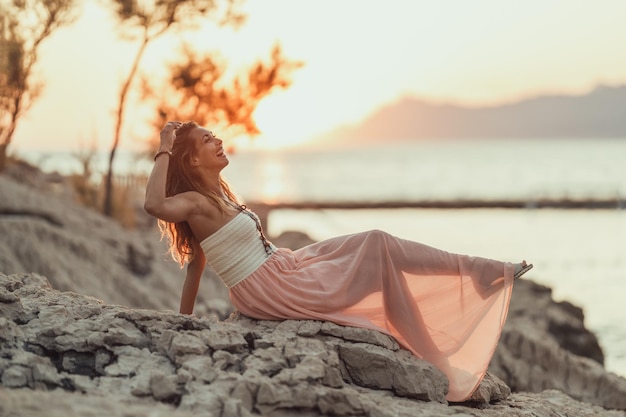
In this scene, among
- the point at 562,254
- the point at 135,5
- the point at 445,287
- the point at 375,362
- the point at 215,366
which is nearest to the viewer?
the point at 215,366

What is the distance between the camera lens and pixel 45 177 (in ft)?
52.7

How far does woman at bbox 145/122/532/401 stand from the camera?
4746 millimetres

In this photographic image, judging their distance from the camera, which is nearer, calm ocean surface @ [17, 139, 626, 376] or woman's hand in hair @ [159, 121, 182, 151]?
woman's hand in hair @ [159, 121, 182, 151]

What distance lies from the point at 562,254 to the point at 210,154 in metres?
20.0

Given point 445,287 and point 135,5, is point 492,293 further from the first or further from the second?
point 135,5

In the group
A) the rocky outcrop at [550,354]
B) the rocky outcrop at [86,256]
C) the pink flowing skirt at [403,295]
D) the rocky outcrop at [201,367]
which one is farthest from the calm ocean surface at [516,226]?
the rocky outcrop at [201,367]

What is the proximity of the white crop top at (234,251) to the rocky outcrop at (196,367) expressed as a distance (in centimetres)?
23

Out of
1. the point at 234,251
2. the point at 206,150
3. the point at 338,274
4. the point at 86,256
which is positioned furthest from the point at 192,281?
the point at 86,256

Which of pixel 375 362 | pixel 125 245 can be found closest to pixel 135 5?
pixel 125 245

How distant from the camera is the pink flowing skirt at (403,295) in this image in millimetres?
4734

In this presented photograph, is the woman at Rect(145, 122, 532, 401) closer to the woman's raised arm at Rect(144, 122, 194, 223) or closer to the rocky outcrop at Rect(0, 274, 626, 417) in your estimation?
the woman's raised arm at Rect(144, 122, 194, 223)

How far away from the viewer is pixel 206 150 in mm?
4957

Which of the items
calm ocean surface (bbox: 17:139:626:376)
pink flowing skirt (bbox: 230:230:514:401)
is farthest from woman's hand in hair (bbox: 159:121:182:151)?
calm ocean surface (bbox: 17:139:626:376)

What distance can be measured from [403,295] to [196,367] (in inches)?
47.4
